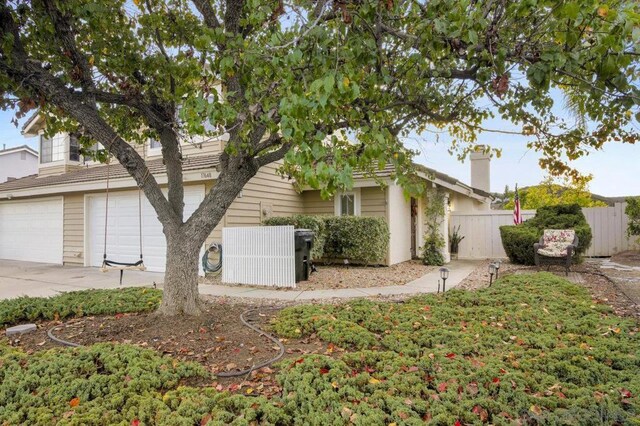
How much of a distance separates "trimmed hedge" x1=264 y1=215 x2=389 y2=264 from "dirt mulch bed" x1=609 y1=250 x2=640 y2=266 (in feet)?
21.0

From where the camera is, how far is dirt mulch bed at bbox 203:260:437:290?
8031 millimetres

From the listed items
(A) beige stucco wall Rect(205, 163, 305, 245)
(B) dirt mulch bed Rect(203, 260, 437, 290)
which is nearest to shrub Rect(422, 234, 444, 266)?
(B) dirt mulch bed Rect(203, 260, 437, 290)

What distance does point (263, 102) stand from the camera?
10.7 feet

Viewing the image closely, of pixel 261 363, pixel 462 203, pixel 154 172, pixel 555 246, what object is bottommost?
pixel 261 363

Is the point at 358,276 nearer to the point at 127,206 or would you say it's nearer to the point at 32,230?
the point at 127,206

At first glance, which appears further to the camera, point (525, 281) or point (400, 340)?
point (525, 281)

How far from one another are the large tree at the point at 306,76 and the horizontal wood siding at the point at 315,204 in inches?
215

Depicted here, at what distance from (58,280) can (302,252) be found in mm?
5836

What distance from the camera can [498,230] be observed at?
13.4 metres

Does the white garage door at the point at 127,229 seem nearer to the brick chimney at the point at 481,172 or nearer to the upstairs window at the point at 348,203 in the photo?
the upstairs window at the point at 348,203

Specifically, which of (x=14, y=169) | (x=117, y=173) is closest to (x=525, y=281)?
(x=117, y=173)

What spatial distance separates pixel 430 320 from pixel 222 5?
517 cm

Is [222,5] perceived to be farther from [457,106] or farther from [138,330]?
[138,330]

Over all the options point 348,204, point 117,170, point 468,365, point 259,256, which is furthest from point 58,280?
point 468,365
